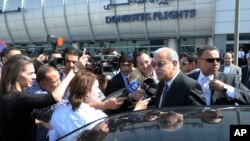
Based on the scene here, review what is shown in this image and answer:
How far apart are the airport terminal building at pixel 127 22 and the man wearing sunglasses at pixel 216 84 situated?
28592 millimetres

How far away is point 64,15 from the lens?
149 feet

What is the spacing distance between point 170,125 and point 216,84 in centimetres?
179

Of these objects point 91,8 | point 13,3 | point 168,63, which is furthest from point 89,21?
point 168,63

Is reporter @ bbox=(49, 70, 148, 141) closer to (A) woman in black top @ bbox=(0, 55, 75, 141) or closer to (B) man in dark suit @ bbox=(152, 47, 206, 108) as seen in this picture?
(A) woman in black top @ bbox=(0, 55, 75, 141)

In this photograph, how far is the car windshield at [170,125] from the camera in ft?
6.31

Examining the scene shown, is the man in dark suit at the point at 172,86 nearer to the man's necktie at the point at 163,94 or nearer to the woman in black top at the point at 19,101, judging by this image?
the man's necktie at the point at 163,94

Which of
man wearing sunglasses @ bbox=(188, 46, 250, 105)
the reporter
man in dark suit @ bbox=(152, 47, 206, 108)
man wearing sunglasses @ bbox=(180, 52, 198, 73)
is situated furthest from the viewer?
man wearing sunglasses @ bbox=(180, 52, 198, 73)

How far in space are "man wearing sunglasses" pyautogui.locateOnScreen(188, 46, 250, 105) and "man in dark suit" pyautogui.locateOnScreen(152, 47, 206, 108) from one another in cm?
39

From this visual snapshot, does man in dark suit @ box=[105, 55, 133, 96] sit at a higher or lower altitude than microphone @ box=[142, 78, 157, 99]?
lower

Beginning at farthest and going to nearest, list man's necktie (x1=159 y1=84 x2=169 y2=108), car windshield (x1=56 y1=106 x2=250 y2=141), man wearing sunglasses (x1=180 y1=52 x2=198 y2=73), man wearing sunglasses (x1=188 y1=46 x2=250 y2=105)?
1. man wearing sunglasses (x1=180 y1=52 x2=198 y2=73)
2. man wearing sunglasses (x1=188 y1=46 x2=250 y2=105)
3. man's necktie (x1=159 y1=84 x2=169 y2=108)
4. car windshield (x1=56 y1=106 x2=250 y2=141)

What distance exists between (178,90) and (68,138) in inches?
52.3

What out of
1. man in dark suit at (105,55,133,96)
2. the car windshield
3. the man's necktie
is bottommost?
man in dark suit at (105,55,133,96)

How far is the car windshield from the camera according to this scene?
6.31 feet

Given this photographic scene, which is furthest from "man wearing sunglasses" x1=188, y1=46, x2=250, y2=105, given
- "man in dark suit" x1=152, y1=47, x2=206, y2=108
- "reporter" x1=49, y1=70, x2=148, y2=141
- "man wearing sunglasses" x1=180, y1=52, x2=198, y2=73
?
"man wearing sunglasses" x1=180, y1=52, x2=198, y2=73
